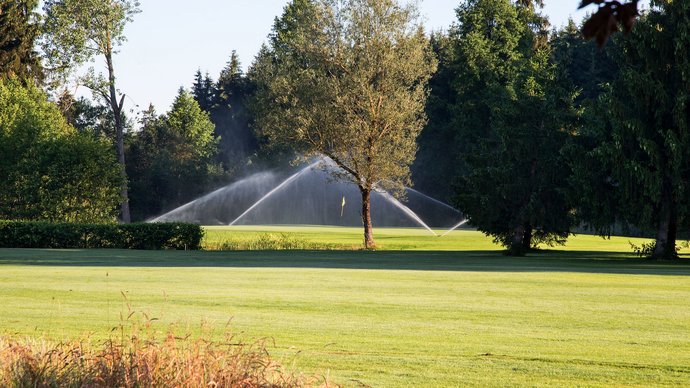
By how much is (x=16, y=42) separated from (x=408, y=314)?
6600 centimetres

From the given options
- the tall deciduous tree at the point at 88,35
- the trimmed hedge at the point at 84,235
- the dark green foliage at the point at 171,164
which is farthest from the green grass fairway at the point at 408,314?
the dark green foliage at the point at 171,164

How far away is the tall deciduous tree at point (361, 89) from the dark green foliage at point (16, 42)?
94.6 feet

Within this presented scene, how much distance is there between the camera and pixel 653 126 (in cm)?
3975

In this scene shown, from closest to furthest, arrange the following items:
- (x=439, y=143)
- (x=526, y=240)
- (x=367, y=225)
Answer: (x=526, y=240) → (x=367, y=225) → (x=439, y=143)

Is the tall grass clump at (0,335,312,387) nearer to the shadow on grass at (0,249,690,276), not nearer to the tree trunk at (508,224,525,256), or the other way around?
the shadow on grass at (0,249,690,276)

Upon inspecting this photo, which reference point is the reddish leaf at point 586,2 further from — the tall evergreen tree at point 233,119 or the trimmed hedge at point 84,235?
the tall evergreen tree at point 233,119

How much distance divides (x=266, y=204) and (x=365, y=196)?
41993 mm

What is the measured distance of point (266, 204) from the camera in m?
97.1

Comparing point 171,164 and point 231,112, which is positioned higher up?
point 231,112

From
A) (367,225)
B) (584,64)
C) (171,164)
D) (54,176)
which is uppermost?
(584,64)

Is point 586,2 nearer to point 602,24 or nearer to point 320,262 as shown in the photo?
point 602,24

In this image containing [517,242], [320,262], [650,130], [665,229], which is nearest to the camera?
[320,262]

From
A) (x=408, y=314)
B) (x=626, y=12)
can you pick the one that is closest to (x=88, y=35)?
(x=408, y=314)

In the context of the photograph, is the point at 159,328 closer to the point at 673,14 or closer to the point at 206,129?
the point at 673,14
